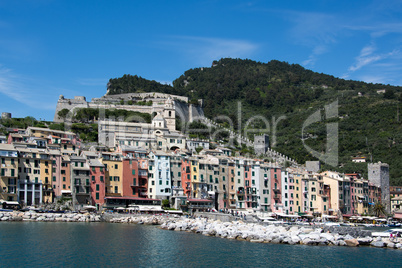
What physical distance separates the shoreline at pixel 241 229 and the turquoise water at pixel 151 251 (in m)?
1.53

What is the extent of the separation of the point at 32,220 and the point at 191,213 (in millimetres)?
19642

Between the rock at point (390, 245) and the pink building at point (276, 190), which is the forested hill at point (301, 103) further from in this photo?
the rock at point (390, 245)

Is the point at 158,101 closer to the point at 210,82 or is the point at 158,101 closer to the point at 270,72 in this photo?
the point at 210,82

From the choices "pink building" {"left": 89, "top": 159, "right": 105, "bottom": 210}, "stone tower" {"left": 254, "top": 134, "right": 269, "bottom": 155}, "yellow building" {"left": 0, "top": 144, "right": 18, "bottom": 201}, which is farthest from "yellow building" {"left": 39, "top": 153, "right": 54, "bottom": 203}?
"stone tower" {"left": 254, "top": 134, "right": 269, "bottom": 155}

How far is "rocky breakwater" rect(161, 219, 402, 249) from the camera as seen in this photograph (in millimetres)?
45781

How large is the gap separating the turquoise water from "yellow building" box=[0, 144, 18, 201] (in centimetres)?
955

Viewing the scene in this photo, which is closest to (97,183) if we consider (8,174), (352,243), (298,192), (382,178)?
(8,174)

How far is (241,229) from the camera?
50.6 meters

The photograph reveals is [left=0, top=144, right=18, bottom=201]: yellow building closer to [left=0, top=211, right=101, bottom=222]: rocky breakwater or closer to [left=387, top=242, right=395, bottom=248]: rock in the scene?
[left=0, top=211, right=101, bottom=222]: rocky breakwater

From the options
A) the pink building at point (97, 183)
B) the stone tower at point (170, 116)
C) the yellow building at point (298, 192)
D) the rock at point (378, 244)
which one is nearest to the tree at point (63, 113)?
the stone tower at point (170, 116)

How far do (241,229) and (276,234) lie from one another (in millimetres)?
4485

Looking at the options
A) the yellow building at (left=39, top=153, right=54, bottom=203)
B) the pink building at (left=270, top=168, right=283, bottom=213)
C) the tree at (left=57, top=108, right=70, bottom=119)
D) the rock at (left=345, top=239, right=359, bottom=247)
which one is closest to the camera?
the rock at (left=345, top=239, right=359, bottom=247)

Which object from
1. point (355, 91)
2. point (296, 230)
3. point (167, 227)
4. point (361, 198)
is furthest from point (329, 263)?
point (355, 91)

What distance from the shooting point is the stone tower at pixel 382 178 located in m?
90.6
